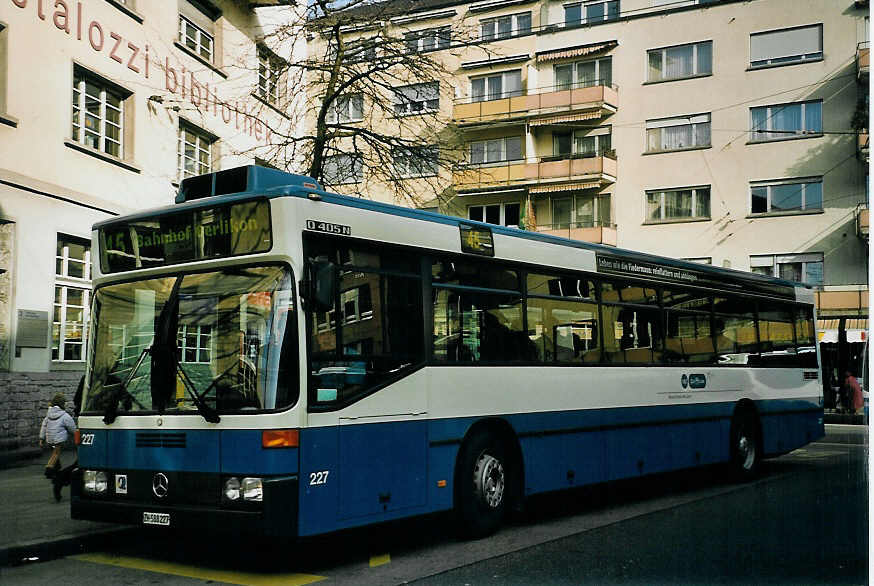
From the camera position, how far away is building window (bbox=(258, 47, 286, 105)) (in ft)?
53.9

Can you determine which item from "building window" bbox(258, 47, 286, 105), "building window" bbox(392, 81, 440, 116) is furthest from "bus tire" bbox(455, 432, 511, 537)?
"building window" bbox(258, 47, 286, 105)

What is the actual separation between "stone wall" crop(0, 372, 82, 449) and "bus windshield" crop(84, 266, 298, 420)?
7341mm

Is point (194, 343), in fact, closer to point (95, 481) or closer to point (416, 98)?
point (95, 481)

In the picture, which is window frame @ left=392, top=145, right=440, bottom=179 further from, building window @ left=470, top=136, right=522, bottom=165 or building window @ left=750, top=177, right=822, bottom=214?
building window @ left=470, top=136, right=522, bottom=165

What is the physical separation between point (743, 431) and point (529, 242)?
598 centimetres

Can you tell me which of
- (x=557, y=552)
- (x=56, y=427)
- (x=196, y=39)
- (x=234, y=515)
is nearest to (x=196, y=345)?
(x=234, y=515)

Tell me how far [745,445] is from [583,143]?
26518mm

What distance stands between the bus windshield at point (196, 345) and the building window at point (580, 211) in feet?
105

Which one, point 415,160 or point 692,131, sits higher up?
point 692,131

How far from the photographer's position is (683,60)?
29.0 metres

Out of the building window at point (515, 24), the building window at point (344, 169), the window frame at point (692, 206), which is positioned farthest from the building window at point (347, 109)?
the window frame at point (692, 206)

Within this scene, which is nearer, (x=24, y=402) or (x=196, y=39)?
(x=24, y=402)

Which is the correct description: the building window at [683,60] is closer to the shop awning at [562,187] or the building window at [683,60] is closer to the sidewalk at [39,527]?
the shop awning at [562,187]

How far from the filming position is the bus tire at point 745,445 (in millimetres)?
13945
